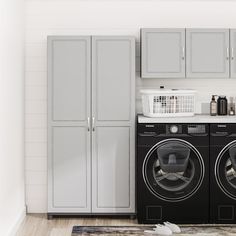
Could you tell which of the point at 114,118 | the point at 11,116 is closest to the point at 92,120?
the point at 114,118

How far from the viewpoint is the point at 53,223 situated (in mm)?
5418

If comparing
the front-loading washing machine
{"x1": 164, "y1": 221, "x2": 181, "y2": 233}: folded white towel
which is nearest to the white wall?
{"x1": 164, "y1": 221, "x2": 181, "y2": 233}: folded white towel

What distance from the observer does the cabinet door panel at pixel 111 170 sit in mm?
5480

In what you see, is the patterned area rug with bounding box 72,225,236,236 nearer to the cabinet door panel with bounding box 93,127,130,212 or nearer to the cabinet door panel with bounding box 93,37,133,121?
the cabinet door panel with bounding box 93,127,130,212

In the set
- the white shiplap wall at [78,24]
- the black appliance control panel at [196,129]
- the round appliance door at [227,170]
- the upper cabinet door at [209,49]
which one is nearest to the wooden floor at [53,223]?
the white shiplap wall at [78,24]

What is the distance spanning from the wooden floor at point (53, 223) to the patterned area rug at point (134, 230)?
0.49 ft

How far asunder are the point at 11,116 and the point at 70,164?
880 millimetres

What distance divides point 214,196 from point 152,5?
2.11 metres

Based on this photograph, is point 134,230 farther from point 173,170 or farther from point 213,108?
point 213,108

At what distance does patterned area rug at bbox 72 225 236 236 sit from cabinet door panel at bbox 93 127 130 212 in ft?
1.28

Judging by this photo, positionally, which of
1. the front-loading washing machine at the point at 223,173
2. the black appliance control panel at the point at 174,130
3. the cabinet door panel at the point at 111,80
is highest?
the cabinet door panel at the point at 111,80

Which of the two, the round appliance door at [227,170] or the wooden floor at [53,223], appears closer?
the wooden floor at [53,223]

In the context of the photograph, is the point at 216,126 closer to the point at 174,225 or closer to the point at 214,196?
the point at 214,196

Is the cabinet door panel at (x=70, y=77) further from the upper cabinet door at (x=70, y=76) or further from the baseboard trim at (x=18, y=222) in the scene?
the baseboard trim at (x=18, y=222)
